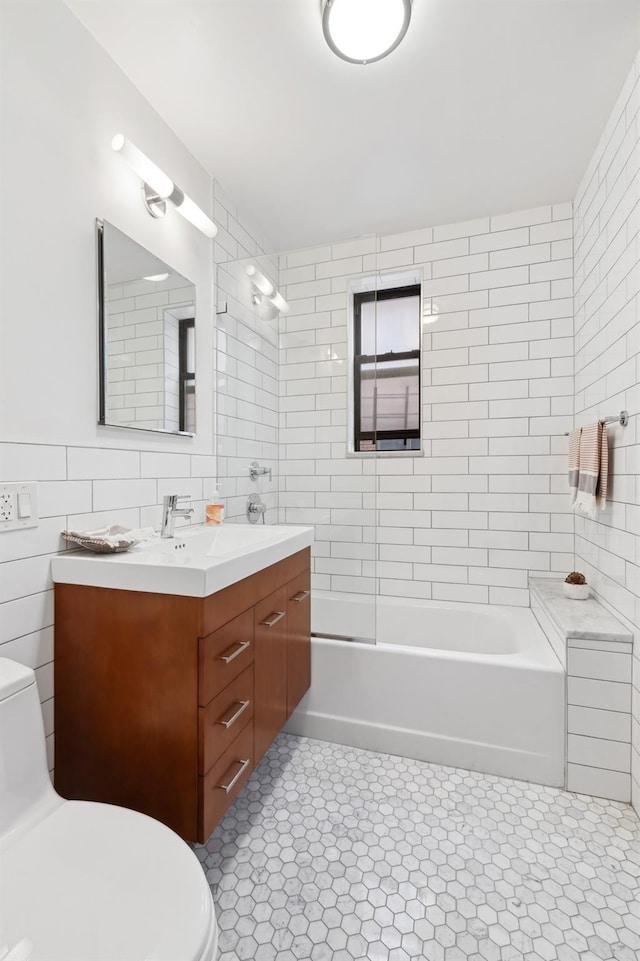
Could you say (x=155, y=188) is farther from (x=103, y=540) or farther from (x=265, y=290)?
(x=103, y=540)

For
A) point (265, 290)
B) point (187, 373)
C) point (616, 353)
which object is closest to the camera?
point (616, 353)

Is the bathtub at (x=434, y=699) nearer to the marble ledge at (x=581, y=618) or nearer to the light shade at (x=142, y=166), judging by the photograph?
the marble ledge at (x=581, y=618)

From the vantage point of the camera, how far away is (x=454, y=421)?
2.64 m

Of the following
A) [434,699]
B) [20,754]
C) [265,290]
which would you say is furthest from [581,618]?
[265,290]

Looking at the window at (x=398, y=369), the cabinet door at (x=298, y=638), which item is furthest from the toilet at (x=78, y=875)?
the window at (x=398, y=369)

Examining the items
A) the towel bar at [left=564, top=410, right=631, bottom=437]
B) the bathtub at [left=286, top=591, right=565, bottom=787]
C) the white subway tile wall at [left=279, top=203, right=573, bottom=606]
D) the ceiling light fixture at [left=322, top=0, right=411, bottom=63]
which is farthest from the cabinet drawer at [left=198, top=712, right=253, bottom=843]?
the ceiling light fixture at [left=322, top=0, right=411, bottom=63]

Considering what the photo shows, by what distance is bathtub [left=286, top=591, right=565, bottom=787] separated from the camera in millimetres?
1720

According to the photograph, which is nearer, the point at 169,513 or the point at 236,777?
the point at 236,777

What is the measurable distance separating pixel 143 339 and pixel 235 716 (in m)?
1.37

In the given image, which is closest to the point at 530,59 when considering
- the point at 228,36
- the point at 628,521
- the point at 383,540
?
the point at 228,36

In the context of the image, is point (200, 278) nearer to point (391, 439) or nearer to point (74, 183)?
point (74, 183)

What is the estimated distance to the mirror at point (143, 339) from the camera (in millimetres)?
1485

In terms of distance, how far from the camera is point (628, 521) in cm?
165

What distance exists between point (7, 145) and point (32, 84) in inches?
9.5
